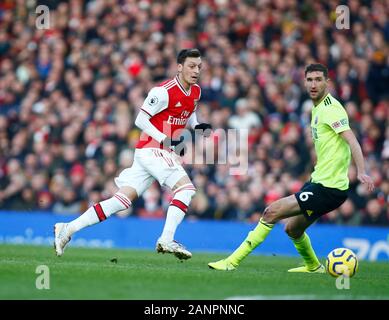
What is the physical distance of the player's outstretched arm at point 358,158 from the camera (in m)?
10.2

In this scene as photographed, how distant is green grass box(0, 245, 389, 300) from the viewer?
8.58 m

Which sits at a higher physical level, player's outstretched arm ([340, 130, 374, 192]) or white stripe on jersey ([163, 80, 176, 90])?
white stripe on jersey ([163, 80, 176, 90])

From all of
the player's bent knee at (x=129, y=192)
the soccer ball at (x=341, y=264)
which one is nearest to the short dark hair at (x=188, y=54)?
the player's bent knee at (x=129, y=192)

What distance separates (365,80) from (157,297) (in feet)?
43.4

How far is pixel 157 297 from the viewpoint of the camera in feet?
27.5

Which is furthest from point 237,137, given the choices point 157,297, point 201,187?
point 157,297

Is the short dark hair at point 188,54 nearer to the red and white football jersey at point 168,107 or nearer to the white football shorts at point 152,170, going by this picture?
the red and white football jersey at point 168,107

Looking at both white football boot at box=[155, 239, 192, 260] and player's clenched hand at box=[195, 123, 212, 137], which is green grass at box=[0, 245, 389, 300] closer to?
white football boot at box=[155, 239, 192, 260]

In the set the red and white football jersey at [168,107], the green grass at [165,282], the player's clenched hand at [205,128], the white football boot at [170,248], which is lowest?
the green grass at [165,282]
